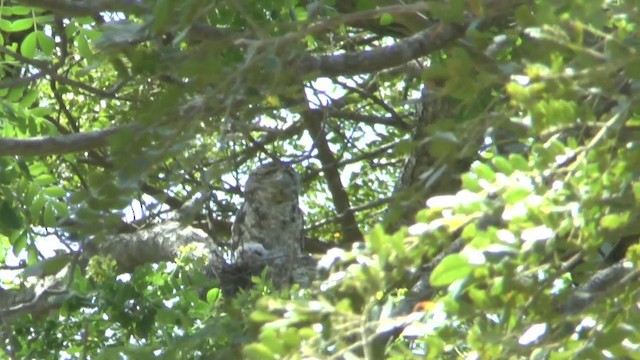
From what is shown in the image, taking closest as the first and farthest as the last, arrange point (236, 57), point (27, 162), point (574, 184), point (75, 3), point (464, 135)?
1. point (574, 184)
2. point (464, 135)
3. point (75, 3)
4. point (236, 57)
5. point (27, 162)

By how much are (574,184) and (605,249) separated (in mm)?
1398

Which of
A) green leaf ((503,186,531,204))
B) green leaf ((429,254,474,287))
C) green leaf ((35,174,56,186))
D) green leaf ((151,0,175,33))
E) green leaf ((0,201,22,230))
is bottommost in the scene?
green leaf ((429,254,474,287))

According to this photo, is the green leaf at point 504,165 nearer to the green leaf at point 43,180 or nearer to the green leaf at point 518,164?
the green leaf at point 518,164

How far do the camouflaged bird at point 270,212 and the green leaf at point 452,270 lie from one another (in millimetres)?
2587

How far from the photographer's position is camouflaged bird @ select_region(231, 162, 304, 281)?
4273 mm

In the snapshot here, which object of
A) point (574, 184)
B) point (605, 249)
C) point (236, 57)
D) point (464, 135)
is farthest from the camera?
point (605, 249)

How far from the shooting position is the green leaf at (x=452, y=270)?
5.19 feet

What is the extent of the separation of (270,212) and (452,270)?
279 cm

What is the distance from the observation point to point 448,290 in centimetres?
167

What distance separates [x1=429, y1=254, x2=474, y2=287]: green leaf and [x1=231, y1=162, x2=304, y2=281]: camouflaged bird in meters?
2.59

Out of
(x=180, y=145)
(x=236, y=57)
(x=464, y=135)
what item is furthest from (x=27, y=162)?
(x=464, y=135)

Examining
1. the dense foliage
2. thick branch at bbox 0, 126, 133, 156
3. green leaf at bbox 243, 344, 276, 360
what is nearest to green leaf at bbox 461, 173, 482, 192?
the dense foliage

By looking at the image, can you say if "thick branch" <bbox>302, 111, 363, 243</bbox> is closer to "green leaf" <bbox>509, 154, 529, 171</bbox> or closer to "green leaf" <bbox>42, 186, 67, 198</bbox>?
"green leaf" <bbox>42, 186, 67, 198</bbox>

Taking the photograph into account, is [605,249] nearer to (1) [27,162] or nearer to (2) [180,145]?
(2) [180,145]
